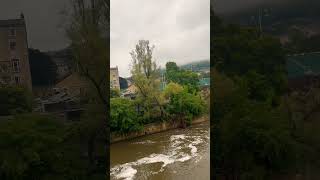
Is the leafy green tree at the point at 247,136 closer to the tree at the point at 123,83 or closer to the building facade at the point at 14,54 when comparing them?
the tree at the point at 123,83

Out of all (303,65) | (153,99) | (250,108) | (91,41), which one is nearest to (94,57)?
(91,41)

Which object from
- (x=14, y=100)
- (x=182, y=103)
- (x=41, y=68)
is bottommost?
(x=182, y=103)

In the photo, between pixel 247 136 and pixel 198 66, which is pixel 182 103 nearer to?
pixel 198 66

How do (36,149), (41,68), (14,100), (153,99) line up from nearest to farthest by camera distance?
(36,149)
(14,100)
(41,68)
(153,99)

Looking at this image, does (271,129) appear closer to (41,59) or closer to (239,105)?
(239,105)

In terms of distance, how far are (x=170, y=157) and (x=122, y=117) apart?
78 cm

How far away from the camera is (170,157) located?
165 inches

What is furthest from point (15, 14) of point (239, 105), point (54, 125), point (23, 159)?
point (239, 105)

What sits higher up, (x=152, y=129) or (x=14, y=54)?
(x=14, y=54)

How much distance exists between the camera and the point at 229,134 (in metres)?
3.23

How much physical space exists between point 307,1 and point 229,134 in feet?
4.72

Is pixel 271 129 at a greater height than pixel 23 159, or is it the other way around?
pixel 271 129

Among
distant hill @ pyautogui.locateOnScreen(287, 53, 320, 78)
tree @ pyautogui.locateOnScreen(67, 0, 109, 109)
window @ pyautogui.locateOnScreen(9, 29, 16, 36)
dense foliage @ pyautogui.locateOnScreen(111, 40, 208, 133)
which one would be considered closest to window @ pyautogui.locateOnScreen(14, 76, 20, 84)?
window @ pyautogui.locateOnScreen(9, 29, 16, 36)

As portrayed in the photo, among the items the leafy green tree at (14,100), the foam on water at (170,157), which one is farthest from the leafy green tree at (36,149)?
the foam on water at (170,157)
